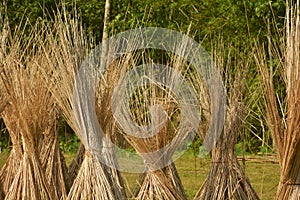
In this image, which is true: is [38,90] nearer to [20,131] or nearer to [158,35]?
[20,131]

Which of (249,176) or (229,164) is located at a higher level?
(229,164)

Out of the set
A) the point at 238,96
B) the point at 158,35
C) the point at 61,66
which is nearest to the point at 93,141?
the point at 61,66

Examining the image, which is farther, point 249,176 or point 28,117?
point 249,176

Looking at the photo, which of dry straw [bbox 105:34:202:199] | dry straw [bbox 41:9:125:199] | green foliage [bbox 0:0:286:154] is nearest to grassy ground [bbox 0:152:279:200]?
green foliage [bbox 0:0:286:154]

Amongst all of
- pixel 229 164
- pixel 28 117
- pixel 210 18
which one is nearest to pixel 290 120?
pixel 229 164

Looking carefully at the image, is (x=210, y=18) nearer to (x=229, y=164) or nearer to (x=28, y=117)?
(x=229, y=164)

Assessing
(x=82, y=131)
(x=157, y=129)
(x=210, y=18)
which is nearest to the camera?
(x=82, y=131)

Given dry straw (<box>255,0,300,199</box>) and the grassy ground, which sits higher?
dry straw (<box>255,0,300,199</box>)

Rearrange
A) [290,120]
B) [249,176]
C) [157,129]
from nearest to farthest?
1. [290,120]
2. [157,129]
3. [249,176]

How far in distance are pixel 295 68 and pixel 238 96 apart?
1025 millimetres

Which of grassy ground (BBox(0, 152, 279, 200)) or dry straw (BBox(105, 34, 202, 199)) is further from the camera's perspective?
grassy ground (BBox(0, 152, 279, 200))

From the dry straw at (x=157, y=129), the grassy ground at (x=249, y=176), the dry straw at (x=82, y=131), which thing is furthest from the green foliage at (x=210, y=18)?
the dry straw at (x=82, y=131)

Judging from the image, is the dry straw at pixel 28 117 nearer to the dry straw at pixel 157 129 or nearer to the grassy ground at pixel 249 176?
the dry straw at pixel 157 129

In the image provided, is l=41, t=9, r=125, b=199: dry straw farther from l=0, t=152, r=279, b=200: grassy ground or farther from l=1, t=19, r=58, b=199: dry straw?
l=0, t=152, r=279, b=200: grassy ground
